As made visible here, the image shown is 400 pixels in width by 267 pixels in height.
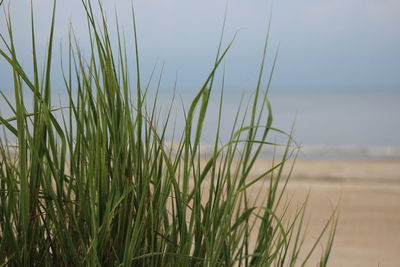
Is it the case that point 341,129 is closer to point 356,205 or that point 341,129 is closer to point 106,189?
point 356,205

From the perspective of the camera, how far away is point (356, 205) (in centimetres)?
568

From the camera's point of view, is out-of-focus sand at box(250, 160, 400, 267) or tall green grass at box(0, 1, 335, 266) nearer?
tall green grass at box(0, 1, 335, 266)

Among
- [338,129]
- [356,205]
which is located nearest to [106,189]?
[356,205]

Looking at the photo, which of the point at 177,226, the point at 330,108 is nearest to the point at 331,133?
the point at 330,108

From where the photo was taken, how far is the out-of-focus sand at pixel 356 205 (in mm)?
4168

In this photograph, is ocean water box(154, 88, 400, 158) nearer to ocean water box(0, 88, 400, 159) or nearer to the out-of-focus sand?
ocean water box(0, 88, 400, 159)

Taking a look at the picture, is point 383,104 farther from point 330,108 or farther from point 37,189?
point 37,189

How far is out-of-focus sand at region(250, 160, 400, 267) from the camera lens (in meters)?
4.17

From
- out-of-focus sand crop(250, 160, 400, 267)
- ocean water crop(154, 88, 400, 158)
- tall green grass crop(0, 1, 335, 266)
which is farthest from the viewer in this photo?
ocean water crop(154, 88, 400, 158)

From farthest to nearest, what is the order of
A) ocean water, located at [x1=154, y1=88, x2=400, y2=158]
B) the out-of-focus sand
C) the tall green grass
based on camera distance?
1. ocean water, located at [x1=154, y1=88, x2=400, y2=158]
2. the out-of-focus sand
3. the tall green grass

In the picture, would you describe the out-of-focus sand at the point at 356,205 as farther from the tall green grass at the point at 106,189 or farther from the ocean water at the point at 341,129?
the tall green grass at the point at 106,189

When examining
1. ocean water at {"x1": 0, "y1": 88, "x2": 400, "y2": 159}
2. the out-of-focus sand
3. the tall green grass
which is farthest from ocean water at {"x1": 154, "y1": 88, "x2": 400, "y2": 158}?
the tall green grass

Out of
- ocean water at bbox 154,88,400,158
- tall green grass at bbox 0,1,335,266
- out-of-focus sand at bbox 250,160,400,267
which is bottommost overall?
ocean water at bbox 154,88,400,158

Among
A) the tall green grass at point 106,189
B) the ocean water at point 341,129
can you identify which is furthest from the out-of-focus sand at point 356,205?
the tall green grass at point 106,189
